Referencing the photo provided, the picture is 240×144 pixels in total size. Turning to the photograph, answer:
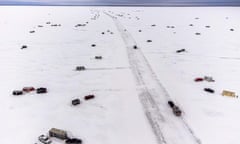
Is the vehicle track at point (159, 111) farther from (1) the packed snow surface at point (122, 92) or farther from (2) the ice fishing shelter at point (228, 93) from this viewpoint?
(2) the ice fishing shelter at point (228, 93)

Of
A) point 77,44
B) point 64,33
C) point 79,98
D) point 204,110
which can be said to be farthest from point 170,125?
point 64,33

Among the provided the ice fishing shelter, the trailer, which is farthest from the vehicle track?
the trailer

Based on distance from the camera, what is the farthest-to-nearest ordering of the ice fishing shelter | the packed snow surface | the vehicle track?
the ice fishing shelter < the packed snow surface < the vehicle track

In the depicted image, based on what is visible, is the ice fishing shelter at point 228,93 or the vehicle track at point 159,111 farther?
the ice fishing shelter at point 228,93

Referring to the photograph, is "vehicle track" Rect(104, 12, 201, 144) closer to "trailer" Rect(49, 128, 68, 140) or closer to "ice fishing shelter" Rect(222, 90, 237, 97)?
"ice fishing shelter" Rect(222, 90, 237, 97)

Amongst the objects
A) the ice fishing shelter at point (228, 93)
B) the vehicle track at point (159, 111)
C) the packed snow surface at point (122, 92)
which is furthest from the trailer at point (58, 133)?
the ice fishing shelter at point (228, 93)

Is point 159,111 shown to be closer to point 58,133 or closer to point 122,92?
point 122,92

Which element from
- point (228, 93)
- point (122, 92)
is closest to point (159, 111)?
point (122, 92)

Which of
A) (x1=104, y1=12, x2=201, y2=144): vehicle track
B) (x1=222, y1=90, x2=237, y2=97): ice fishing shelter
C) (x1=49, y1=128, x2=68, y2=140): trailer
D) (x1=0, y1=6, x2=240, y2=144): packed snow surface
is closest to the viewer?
(x1=49, y1=128, x2=68, y2=140): trailer

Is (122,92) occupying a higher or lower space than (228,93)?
lower
